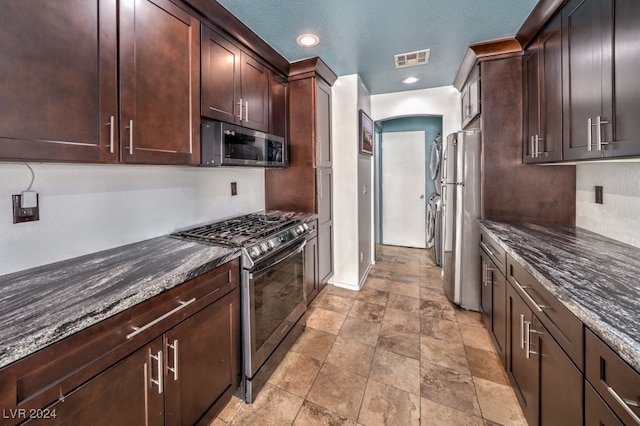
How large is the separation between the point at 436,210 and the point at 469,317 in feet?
6.39

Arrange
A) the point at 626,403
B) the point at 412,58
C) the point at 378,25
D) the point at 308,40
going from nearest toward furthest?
the point at 626,403, the point at 378,25, the point at 308,40, the point at 412,58

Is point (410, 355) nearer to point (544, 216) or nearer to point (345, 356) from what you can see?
point (345, 356)

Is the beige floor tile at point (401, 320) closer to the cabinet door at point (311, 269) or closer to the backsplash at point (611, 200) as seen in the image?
the cabinet door at point (311, 269)

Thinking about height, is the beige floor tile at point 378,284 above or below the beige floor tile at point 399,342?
above

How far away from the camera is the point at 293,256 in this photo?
2125 millimetres

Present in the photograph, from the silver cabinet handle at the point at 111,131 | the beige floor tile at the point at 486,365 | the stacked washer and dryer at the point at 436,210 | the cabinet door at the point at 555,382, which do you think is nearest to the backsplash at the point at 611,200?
the cabinet door at the point at 555,382

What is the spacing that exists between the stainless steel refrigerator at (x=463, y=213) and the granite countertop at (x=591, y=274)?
60 cm

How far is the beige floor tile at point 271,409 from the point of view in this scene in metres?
1.54

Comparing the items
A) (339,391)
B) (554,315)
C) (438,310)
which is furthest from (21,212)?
(438,310)

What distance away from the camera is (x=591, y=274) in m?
1.16

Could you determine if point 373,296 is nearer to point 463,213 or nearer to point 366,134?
point 463,213

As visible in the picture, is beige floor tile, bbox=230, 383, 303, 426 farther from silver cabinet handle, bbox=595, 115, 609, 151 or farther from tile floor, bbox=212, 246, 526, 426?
silver cabinet handle, bbox=595, 115, 609, 151

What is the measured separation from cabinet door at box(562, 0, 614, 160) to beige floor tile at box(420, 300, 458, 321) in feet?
5.40

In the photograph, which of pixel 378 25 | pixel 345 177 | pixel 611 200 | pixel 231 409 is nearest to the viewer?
pixel 231 409
